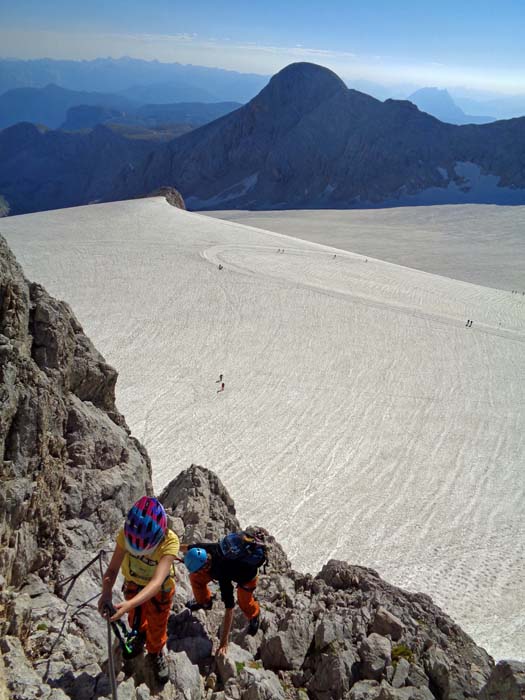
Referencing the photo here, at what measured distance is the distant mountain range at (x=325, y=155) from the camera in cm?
9981

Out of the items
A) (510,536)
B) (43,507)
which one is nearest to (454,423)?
(510,536)

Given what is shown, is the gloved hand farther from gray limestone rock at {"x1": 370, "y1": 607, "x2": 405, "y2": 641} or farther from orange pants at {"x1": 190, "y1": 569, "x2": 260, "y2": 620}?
gray limestone rock at {"x1": 370, "y1": 607, "x2": 405, "y2": 641}

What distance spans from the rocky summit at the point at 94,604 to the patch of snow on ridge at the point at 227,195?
338 ft

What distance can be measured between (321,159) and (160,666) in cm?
11543

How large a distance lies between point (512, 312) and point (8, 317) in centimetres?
3298

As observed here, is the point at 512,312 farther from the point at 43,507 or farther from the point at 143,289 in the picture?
the point at 43,507

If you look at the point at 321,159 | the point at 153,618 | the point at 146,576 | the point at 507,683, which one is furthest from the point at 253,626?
the point at 321,159

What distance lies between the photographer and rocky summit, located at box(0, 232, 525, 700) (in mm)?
4246

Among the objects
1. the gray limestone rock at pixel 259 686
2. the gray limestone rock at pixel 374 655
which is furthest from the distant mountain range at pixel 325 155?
the gray limestone rock at pixel 259 686

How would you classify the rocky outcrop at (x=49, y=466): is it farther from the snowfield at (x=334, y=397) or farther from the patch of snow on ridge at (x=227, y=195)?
the patch of snow on ridge at (x=227, y=195)

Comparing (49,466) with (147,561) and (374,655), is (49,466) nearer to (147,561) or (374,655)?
(147,561)

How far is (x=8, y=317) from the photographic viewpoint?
593cm

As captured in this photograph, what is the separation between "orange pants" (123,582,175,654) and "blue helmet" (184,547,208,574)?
68 centimetres

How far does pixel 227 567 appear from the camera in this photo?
512cm
